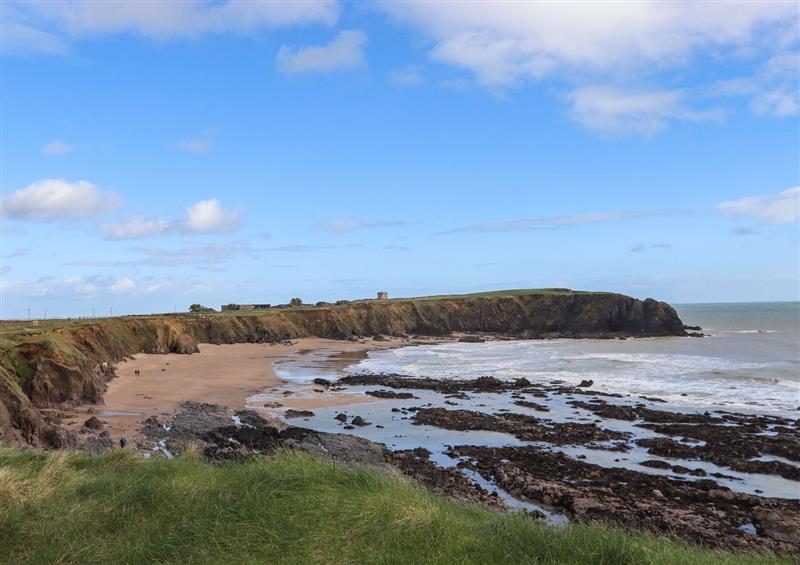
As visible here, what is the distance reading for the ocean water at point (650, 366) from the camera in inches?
1348

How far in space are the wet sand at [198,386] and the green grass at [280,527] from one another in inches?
550

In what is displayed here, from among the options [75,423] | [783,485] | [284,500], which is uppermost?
[284,500]

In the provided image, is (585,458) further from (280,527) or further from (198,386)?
(198,386)

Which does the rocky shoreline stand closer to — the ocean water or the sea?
the sea

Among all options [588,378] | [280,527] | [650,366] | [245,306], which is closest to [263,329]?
[245,306]

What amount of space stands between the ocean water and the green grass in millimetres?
26264

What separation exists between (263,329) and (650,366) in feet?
150

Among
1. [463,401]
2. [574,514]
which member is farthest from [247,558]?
[463,401]

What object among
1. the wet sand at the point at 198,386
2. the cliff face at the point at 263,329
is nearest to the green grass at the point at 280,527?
the cliff face at the point at 263,329

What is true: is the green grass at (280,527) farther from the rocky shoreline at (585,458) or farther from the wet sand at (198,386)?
the wet sand at (198,386)

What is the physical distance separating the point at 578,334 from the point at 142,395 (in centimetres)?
7029

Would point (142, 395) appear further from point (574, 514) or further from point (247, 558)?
point (247, 558)

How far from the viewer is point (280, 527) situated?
24.1 feet

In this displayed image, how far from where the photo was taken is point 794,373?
141 feet
